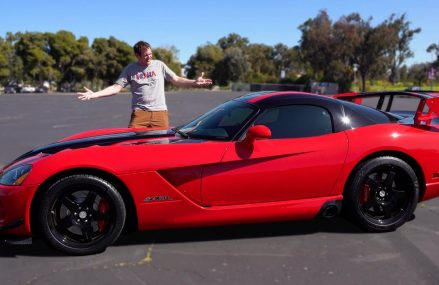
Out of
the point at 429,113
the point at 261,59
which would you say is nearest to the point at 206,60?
the point at 261,59

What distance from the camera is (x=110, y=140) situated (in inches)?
155

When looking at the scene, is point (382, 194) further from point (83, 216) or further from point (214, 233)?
point (83, 216)

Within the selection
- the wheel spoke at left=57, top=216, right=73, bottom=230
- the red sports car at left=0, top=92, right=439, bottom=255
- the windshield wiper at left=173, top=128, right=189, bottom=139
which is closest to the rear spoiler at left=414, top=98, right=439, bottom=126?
the red sports car at left=0, top=92, right=439, bottom=255

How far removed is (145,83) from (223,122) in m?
1.74

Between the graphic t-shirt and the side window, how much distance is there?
6.46 feet

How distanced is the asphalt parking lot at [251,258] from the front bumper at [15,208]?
0.27m

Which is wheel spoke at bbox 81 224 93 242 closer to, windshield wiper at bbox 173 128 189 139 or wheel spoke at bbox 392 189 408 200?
windshield wiper at bbox 173 128 189 139

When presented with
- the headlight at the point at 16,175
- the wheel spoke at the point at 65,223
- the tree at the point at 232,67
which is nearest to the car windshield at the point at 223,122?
the wheel spoke at the point at 65,223

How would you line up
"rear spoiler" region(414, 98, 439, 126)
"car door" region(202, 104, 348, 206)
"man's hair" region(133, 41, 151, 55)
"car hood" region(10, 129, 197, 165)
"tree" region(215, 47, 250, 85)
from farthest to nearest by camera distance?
1. "tree" region(215, 47, 250, 85)
2. "man's hair" region(133, 41, 151, 55)
3. "rear spoiler" region(414, 98, 439, 126)
4. "car hood" region(10, 129, 197, 165)
5. "car door" region(202, 104, 348, 206)

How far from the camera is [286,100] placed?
4.12 meters

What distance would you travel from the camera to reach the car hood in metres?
3.81

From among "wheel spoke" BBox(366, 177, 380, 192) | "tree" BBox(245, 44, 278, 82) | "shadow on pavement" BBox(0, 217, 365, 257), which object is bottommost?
"shadow on pavement" BBox(0, 217, 365, 257)

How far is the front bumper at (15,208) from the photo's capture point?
3369 mm

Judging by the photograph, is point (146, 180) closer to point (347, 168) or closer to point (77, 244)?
point (77, 244)
